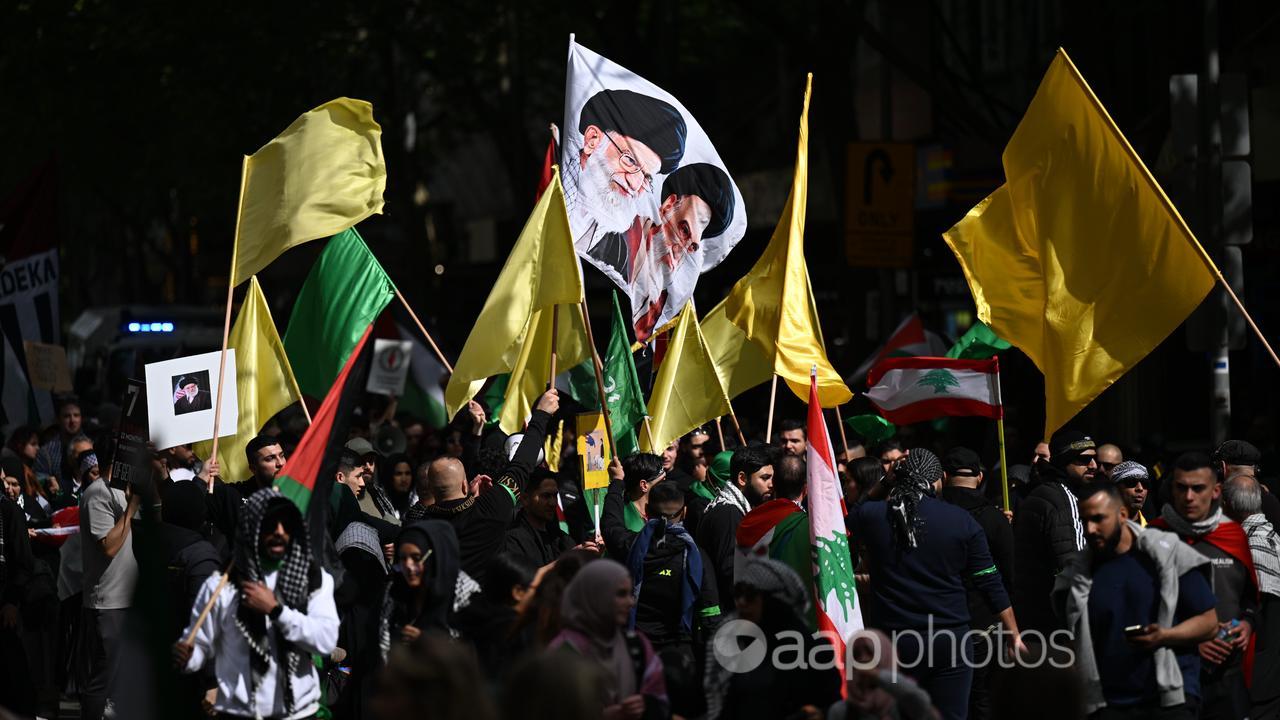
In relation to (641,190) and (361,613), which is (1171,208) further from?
(361,613)

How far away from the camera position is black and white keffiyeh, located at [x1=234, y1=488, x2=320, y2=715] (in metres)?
6.78

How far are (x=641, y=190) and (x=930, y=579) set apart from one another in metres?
4.31

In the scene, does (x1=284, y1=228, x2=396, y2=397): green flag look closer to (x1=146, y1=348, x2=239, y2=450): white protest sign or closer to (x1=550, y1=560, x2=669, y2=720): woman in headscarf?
(x1=146, y1=348, x2=239, y2=450): white protest sign

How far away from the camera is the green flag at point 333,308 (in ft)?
41.2

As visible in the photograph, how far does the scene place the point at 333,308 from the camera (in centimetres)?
1266

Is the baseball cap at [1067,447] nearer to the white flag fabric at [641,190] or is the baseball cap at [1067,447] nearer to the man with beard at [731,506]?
the man with beard at [731,506]

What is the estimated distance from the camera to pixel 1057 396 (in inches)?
387

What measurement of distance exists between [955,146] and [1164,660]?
15.3 meters

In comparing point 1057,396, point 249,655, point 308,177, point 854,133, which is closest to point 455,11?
point 854,133

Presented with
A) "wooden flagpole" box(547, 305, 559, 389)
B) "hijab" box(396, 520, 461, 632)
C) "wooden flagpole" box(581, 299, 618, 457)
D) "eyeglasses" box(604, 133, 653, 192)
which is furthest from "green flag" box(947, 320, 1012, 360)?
"hijab" box(396, 520, 461, 632)

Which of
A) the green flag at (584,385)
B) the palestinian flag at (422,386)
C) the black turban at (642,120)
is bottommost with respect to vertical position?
the palestinian flag at (422,386)

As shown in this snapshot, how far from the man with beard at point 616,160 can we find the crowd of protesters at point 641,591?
1502mm

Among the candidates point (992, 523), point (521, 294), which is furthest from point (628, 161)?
point (992, 523)

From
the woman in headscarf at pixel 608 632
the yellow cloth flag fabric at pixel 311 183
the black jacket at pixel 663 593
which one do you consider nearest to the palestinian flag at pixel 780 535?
the black jacket at pixel 663 593
